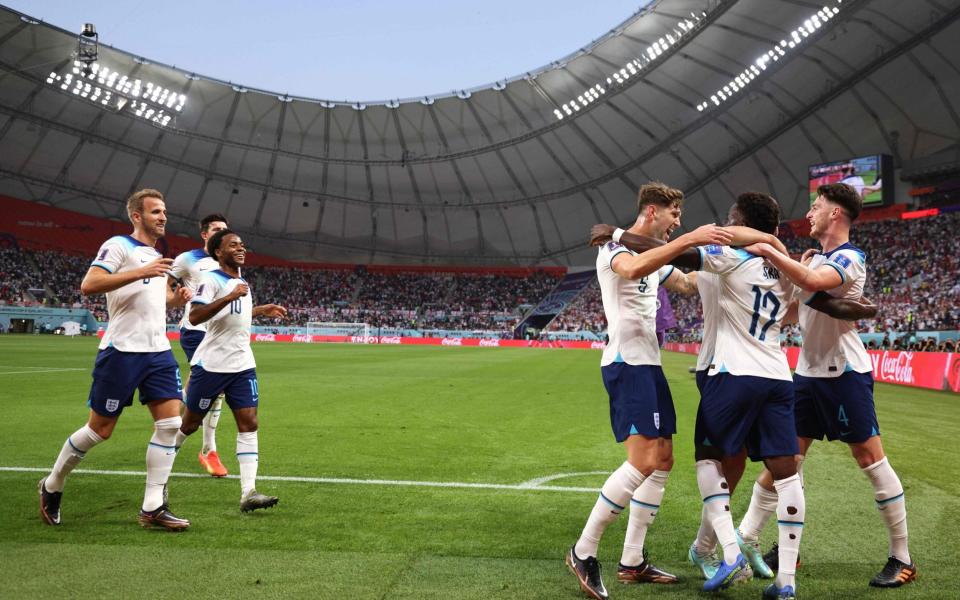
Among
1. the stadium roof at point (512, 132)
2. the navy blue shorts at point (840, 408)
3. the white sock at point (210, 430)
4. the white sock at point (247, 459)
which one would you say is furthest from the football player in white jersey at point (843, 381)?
the stadium roof at point (512, 132)

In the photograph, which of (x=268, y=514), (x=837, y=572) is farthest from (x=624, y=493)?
(x=268, y=514)

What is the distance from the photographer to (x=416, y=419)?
12.4 m

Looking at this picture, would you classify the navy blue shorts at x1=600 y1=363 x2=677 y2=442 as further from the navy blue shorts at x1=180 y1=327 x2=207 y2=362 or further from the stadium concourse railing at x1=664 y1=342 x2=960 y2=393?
the stadium concourse railing at x1=664 y1=342 x2=960 y2=393

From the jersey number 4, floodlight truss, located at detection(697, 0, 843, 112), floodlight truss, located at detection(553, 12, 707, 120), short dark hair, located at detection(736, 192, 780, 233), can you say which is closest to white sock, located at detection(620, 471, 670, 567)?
the jersey number 4

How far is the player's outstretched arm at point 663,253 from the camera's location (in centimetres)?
397

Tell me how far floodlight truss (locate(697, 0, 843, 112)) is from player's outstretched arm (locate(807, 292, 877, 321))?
130ft


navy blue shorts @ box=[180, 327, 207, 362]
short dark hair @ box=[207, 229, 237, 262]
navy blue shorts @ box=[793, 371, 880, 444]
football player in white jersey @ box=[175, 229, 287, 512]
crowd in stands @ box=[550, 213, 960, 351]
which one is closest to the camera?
navy blue shorts @ box=[793, 371, 880, 444]

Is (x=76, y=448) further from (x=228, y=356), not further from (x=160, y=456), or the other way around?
(x=228, y=356)

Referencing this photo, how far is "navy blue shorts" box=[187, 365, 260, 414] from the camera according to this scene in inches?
255

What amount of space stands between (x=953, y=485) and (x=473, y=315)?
212 ft

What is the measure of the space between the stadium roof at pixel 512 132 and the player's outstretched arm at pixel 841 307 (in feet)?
128

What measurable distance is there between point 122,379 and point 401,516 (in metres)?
2.49

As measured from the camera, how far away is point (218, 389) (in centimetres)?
649

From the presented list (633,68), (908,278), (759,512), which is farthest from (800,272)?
(633,68)
